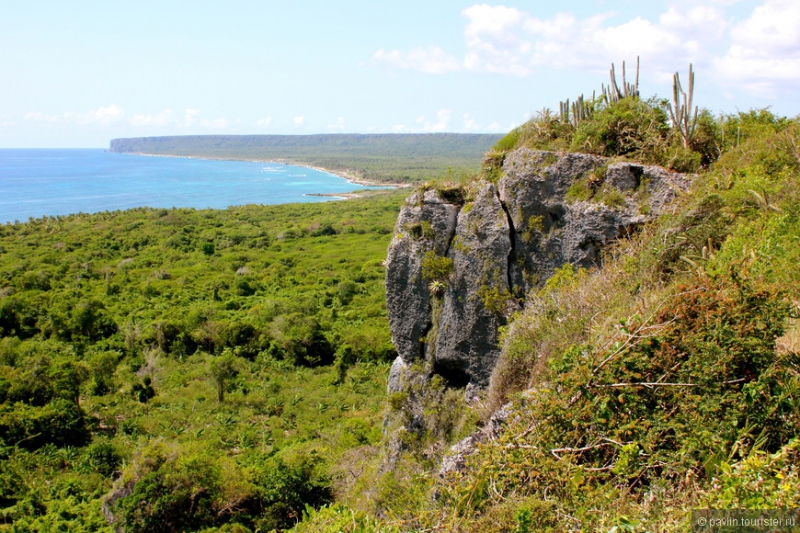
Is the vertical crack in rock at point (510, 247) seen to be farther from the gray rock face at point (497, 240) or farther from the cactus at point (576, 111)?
the cactus at point (576, 111)

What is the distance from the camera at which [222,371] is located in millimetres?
29047

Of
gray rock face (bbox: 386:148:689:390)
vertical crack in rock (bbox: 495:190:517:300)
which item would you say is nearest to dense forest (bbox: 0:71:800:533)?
gray rock face (bbox: 386:148:689:390)

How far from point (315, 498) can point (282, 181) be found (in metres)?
176

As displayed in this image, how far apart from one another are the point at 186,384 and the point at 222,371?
306 cm

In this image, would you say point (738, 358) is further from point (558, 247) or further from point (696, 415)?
point (558, 247)

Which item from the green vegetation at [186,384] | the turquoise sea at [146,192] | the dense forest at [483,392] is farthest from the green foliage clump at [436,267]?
the turquoise sea at [146,192]

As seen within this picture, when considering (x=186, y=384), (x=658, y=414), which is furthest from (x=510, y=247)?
(x=186, y=384)

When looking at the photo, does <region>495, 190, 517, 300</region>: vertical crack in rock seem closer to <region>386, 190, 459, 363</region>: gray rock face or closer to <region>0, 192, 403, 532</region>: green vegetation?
<region>386, 190, 459, 363</region>: gray rock face

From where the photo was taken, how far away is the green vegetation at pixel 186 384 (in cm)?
1812

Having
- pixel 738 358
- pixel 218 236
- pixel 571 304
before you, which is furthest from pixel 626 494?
pixel 218 236

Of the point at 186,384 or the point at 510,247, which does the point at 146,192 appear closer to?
the point at 186,384

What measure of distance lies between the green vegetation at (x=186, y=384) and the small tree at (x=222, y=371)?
0.16 metres

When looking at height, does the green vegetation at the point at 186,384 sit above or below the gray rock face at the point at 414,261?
below

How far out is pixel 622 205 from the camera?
10.2m
